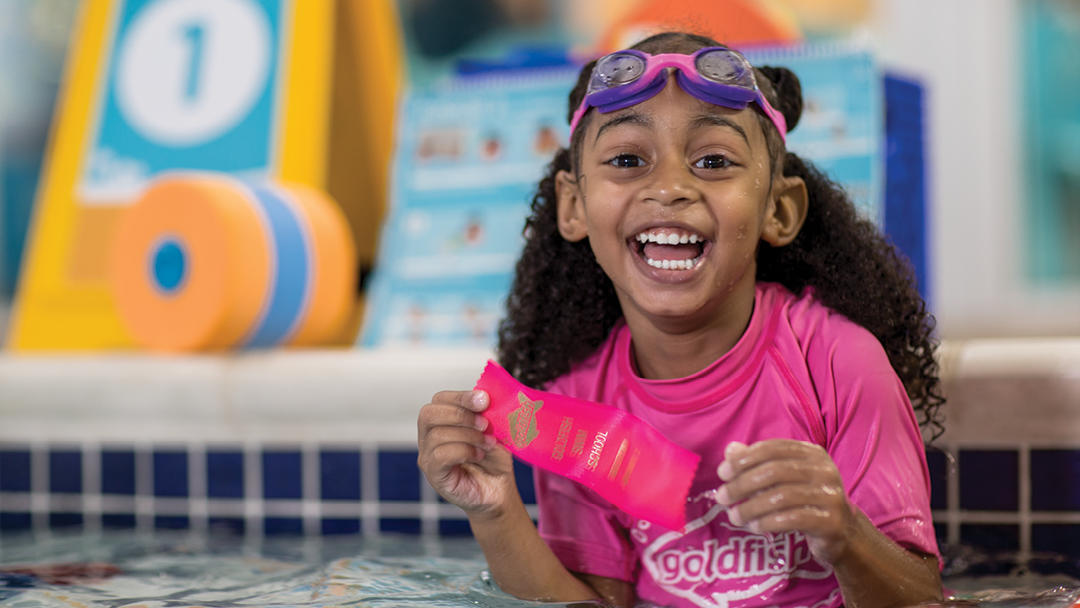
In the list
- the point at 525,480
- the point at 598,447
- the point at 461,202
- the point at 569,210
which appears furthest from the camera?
the point at 461,202

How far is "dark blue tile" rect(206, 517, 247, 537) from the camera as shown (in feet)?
7.75

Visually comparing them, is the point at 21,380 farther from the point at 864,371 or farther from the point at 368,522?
the point at 864,371

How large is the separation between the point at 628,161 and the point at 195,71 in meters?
2.17

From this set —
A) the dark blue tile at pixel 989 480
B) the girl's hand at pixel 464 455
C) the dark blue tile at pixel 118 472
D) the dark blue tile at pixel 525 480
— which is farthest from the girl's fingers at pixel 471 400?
the dark blue tile at pixel 118 472

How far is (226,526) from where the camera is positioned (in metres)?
2.38

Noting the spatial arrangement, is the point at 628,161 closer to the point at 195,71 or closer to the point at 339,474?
the point at 339,474

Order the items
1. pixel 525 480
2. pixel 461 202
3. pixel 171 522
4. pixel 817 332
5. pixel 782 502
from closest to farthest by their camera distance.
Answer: pixel 782 502, pixel 817 332, pixel 525 480, pixel 171 522, pixel 461 202

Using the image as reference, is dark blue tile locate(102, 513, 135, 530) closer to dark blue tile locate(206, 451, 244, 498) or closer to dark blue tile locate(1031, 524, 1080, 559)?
dark blue tile locate(206, 451, 244, 498)

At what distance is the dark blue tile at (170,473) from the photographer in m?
2.42

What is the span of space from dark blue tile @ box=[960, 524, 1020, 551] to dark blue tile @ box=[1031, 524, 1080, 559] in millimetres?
29

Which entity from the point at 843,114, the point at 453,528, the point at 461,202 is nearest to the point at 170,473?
the point at 453,528

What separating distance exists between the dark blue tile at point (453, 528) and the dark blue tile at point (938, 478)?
2.79 feet

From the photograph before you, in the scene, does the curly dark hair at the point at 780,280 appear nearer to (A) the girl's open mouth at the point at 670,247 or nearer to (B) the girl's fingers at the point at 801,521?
(A) the girl's open mouth at the point at 670,247

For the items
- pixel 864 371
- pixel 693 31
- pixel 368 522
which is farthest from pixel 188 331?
pixel 864 371
